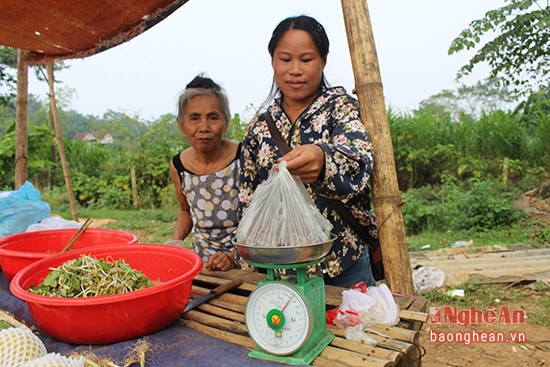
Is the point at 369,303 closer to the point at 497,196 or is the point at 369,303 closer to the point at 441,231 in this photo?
the point at 441,231

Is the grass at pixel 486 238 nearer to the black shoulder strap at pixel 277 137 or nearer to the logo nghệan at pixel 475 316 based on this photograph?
the logo nghệan at pixel 475 316

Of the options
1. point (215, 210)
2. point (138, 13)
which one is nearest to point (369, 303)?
point (215, 210)

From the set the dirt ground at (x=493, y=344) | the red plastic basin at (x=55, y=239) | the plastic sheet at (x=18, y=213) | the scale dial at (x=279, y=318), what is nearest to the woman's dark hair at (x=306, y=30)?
the scale dial at (x=279, y=318)

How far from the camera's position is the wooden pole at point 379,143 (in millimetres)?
1765

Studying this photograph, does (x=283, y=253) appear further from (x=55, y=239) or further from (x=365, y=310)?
(x=55, y=239)

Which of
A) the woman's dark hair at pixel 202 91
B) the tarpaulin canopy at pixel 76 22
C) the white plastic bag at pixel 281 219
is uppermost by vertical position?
the tarpaulin canopy at pixel 76 22

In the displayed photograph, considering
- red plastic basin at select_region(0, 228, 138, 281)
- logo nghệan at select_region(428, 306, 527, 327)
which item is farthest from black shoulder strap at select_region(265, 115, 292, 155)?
logo nghệan at select_region(428, 306, 527, 327)

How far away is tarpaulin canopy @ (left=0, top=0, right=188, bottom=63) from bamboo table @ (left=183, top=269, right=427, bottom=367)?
1711 mm

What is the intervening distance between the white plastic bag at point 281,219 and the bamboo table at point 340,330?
0.34 metres

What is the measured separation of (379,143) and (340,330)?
76 cm

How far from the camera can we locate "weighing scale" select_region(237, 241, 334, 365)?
1.21 metres

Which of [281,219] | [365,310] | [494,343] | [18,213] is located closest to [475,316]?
[494,343]

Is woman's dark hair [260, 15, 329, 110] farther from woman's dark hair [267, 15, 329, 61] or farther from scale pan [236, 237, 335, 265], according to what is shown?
scale pan [236, 237, 335, 265]

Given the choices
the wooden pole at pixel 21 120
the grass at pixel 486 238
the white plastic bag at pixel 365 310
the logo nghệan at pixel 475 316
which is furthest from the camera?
the grass at pixel 486 238
